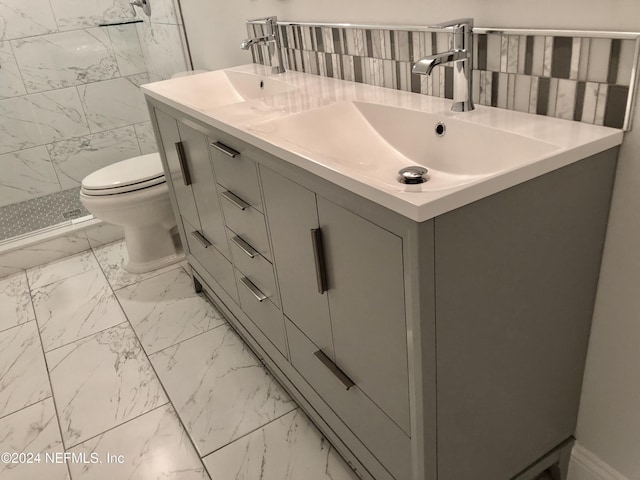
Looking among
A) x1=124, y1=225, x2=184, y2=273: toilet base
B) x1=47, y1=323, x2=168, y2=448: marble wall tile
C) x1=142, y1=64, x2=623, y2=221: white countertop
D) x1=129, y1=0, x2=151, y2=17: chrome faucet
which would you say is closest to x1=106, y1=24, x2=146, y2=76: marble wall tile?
x1=129, y1=0, x2=151, y2=17: chrome faucet

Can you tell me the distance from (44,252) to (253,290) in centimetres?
161

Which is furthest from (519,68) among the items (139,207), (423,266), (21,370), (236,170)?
(21,370)

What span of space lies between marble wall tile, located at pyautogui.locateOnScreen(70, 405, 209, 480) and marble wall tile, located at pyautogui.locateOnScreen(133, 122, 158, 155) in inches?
84.9

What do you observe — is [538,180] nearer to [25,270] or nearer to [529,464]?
[529,464]

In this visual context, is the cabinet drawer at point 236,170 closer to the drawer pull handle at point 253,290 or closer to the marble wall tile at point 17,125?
the drawer pull handle at point 253,290

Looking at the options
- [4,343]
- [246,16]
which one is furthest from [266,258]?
[4,343]

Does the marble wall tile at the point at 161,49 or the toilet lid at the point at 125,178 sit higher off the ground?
the marble wall tile at the point at 161,49

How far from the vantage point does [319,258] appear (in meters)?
1.06

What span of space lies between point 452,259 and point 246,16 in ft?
5.15

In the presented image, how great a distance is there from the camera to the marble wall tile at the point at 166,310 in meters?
2.00

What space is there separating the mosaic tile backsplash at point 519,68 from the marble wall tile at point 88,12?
202 centimetres

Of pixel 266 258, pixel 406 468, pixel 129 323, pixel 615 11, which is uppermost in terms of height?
pixel 615 11

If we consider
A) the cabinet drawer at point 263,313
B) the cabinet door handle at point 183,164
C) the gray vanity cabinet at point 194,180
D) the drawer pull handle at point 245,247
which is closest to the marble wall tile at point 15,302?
the gray vanity cabinet at point 194,180

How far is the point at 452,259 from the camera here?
2.70 ft
